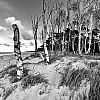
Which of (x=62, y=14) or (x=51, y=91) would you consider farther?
(x=62, y=14)

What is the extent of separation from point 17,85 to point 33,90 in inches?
37.0

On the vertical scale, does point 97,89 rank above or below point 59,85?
above

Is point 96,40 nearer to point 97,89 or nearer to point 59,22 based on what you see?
point 59,22

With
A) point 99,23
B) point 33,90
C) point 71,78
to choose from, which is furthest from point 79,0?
point 33,90

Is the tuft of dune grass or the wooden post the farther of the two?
the wooden post

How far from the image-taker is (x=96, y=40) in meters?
17.0

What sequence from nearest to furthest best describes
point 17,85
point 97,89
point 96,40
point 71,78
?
point 97,89
point 71,78
point 17,85
point 96,40

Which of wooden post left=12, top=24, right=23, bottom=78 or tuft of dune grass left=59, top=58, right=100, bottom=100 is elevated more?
wooden post left=12, top=24, right=23, bottom=78

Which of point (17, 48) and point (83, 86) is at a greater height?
point (17, 48)

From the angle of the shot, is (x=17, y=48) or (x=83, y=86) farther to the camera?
(x=17, y=48)

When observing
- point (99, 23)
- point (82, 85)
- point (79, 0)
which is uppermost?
point (79, 0)

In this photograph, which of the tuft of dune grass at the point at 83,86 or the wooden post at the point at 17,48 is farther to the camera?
the wooden post at the point at 17,48

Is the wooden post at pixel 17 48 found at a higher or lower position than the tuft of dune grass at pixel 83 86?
higher

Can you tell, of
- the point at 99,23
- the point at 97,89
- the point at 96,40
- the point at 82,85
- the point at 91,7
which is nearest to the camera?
the point at 97,89
